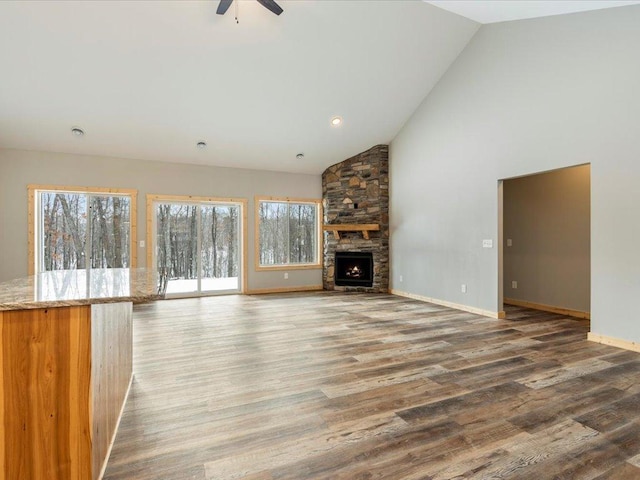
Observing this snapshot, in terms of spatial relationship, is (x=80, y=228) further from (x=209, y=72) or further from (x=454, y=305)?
(x=454, y=305)

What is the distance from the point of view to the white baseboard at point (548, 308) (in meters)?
5.12

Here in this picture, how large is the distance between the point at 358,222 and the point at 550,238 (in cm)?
363

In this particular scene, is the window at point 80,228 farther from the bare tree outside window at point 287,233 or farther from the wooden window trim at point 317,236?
the bare tree outside window at point 287,233

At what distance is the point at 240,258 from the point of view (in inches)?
293

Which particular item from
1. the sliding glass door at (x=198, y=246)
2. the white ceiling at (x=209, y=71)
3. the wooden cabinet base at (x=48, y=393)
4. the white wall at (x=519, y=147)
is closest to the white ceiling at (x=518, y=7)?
the white wall at (x=519, y=147)

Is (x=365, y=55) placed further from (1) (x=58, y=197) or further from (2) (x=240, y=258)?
(1) (x=58, y=197)

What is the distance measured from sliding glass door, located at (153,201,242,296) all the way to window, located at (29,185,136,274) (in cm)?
57

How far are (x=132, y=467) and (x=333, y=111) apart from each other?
5663 mm

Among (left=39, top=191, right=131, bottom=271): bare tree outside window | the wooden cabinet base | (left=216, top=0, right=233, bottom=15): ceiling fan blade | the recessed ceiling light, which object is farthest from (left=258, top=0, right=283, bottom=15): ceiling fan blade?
(left=39, top=191, right=131, bottom=271): bare tree outside window

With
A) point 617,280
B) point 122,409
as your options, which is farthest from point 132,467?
point 617,280

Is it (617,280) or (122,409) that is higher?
(617,280)

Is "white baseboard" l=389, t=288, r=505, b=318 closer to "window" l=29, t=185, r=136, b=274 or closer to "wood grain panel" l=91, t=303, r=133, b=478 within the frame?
"wood grain panel" l=91, t=303, r=133, b=478

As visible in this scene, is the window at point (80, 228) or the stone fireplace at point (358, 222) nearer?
the window at point (80, 228)

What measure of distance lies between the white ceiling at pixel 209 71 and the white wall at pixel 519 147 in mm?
745
